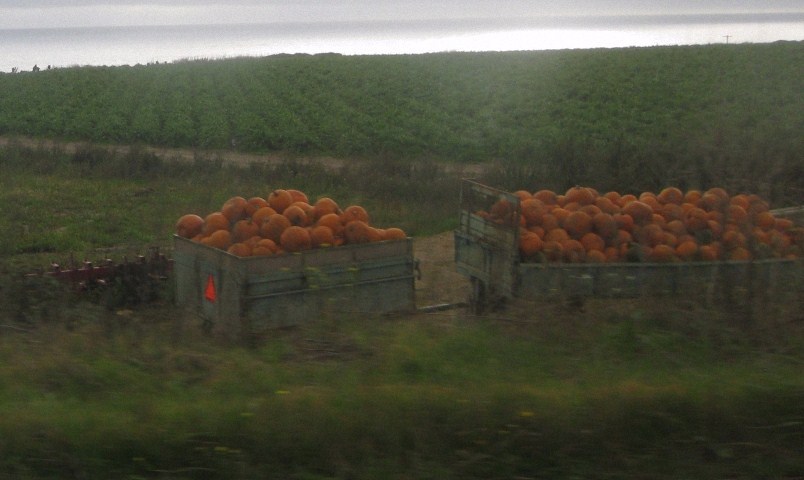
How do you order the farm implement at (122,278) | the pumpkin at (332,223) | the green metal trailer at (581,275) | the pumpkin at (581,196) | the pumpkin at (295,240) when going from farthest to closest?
the farm implement at (122,278) < the pumpkin at (581,196) < the pumpkin at (332,223) < the pumpkin at (295,240) < the green metal trailer at (581,275)

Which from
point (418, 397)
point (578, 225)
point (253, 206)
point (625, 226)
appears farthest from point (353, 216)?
point (418, 397)

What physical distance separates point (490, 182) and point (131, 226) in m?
7.85

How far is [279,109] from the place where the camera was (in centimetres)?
4375

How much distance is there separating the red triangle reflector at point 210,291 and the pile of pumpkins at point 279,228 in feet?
1.19

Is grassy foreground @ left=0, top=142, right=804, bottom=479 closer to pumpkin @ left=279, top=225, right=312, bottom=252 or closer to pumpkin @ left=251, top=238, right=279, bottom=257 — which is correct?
pumpkin @ left=251, top=238, right=279, bottom=257

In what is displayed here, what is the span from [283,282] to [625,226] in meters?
3.74

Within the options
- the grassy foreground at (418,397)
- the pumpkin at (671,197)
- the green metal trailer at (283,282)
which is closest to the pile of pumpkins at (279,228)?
the green metal trailer at (283,282)

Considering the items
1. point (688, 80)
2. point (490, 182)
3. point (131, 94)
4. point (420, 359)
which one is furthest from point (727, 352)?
point (131, 94)

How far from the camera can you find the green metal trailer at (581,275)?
6.77 meters

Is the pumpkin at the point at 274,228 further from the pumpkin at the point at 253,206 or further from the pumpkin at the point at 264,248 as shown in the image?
the pumpkin at the point at 253,206

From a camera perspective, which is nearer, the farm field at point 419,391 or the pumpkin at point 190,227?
the farm field at point 419,391

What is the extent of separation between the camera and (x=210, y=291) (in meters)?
9.76

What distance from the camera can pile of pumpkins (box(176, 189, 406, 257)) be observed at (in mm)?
9820

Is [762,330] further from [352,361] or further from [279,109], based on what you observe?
[279,109]
